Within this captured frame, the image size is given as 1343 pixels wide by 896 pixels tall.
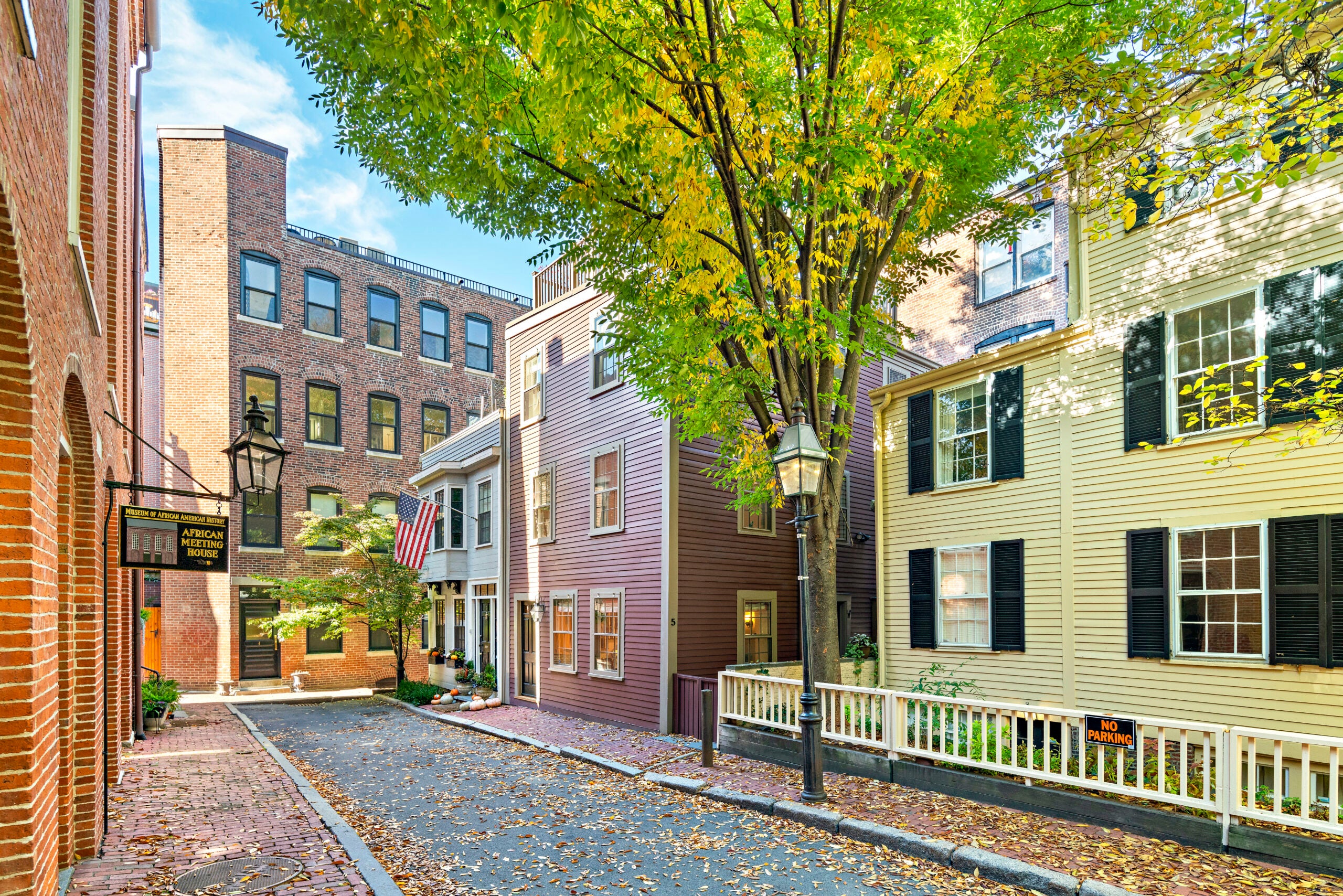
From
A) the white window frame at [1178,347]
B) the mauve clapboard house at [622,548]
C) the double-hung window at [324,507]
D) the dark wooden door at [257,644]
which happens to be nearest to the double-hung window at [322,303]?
the double-hung window at [324,507]

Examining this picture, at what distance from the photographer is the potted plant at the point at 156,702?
14.8 metres

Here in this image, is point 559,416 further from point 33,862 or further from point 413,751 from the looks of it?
point 33,862

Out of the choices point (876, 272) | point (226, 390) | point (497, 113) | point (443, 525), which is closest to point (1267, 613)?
point (876, 272)

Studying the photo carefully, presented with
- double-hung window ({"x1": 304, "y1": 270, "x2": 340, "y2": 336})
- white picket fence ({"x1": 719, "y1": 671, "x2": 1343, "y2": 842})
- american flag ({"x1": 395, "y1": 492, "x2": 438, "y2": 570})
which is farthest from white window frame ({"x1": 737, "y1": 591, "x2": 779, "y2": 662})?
double-hung window ({"x1": 304, "y1": 270, "x2": 340, "y2": 336})

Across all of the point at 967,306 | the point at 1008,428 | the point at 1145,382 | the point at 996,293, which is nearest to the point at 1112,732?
the point at 1145,382

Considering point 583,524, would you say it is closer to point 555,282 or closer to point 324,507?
point 555,282

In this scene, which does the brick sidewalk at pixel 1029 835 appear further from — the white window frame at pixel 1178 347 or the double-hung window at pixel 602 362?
the double-hung window at pixel 602 362

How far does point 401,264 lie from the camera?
28.0 m

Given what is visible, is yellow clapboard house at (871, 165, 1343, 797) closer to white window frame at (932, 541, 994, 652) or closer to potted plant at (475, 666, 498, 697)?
white window frame at (932, 541, 994, 652)

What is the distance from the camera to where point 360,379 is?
2666 centimetres

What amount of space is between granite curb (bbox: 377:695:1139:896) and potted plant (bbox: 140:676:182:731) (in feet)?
31.6

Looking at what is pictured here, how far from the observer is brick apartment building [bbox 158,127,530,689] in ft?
75.5

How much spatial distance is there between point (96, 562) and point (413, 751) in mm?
7213

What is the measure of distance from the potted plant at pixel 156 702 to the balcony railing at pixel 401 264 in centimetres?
1518
